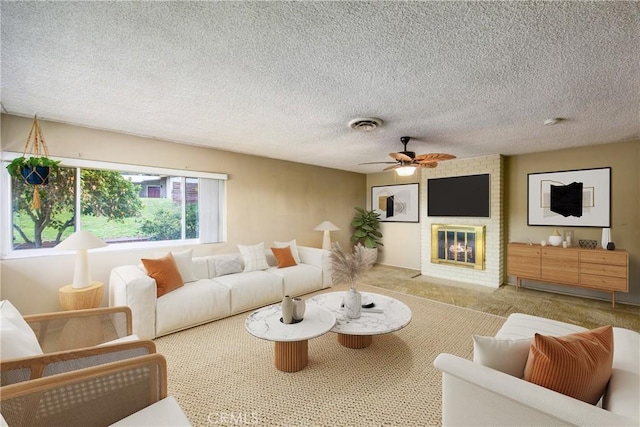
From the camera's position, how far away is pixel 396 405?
185 centimetres

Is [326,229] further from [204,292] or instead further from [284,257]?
[204,292]

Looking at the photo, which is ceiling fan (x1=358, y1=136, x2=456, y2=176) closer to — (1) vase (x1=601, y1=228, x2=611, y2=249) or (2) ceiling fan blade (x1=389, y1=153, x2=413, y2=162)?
(2) ceiling fan blade (x1=389, y1=153, x2=413, y2=162)

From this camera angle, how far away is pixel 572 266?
3.96 metres

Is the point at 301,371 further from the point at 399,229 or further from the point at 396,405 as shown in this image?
the point at 399,229

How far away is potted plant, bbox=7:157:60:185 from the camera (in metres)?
2.48

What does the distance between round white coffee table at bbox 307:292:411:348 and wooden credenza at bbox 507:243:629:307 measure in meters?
2.91

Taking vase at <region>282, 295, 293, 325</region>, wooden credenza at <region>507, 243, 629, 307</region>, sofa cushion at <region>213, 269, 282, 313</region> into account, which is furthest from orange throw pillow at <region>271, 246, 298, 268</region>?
wooden credenza at <region>507, 243, 629, 307</region>

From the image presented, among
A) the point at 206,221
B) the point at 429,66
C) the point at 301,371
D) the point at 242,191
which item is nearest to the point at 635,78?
the point at 429,66

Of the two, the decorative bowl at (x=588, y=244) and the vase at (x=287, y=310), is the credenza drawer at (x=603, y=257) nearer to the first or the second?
the decorative bowl at (x=588, y=244)

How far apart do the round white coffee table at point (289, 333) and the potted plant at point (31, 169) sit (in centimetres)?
242

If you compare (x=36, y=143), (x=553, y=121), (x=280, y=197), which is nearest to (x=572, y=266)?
(x=553, y=121)

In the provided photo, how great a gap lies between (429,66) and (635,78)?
155 cm

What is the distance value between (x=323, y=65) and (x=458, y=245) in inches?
180

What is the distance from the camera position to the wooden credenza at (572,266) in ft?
12.0
